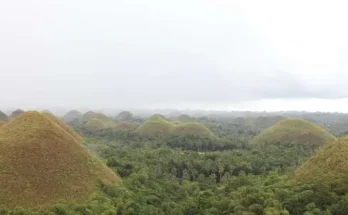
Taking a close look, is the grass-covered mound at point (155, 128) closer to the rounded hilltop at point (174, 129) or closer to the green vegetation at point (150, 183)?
the rounded hilltop at point (174, 129)

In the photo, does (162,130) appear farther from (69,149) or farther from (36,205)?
(36,205)

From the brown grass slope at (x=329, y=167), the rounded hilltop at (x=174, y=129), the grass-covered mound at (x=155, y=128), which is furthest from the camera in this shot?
the grass-covered mound at (x=155, y=128)

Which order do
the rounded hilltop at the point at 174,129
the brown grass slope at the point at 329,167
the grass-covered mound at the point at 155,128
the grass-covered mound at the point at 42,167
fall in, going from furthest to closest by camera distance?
the grass-covered mound at the point at 155,128 → the rounded hilltop at the point at 174,129 → the brown grass slope at the point at 329,167 → the grass-covered mound at the point at 42,167

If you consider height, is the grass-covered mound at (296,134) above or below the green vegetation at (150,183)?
above

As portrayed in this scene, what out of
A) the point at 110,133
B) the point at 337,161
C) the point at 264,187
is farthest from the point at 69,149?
the point at 110,133

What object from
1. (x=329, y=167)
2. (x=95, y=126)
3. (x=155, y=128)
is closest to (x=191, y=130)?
(x=155, y=128)

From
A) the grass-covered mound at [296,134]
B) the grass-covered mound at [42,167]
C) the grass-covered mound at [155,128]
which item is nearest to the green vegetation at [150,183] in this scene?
the grass-covered mound at [42,167]

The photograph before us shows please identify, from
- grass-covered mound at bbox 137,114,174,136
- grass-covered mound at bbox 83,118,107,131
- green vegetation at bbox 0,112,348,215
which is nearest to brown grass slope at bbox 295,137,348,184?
green vegetation at bbox 0,112,348,215

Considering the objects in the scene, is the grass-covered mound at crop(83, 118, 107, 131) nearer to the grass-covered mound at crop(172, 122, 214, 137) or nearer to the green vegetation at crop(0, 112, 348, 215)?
the grass-covered mound at crop(172, 122, 214, 137)

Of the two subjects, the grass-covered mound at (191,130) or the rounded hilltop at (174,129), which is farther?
the rounded hilltop at (174,129)

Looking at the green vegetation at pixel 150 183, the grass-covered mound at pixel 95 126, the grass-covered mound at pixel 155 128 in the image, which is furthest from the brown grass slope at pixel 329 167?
the grass-covered mound at pixel 95 126
